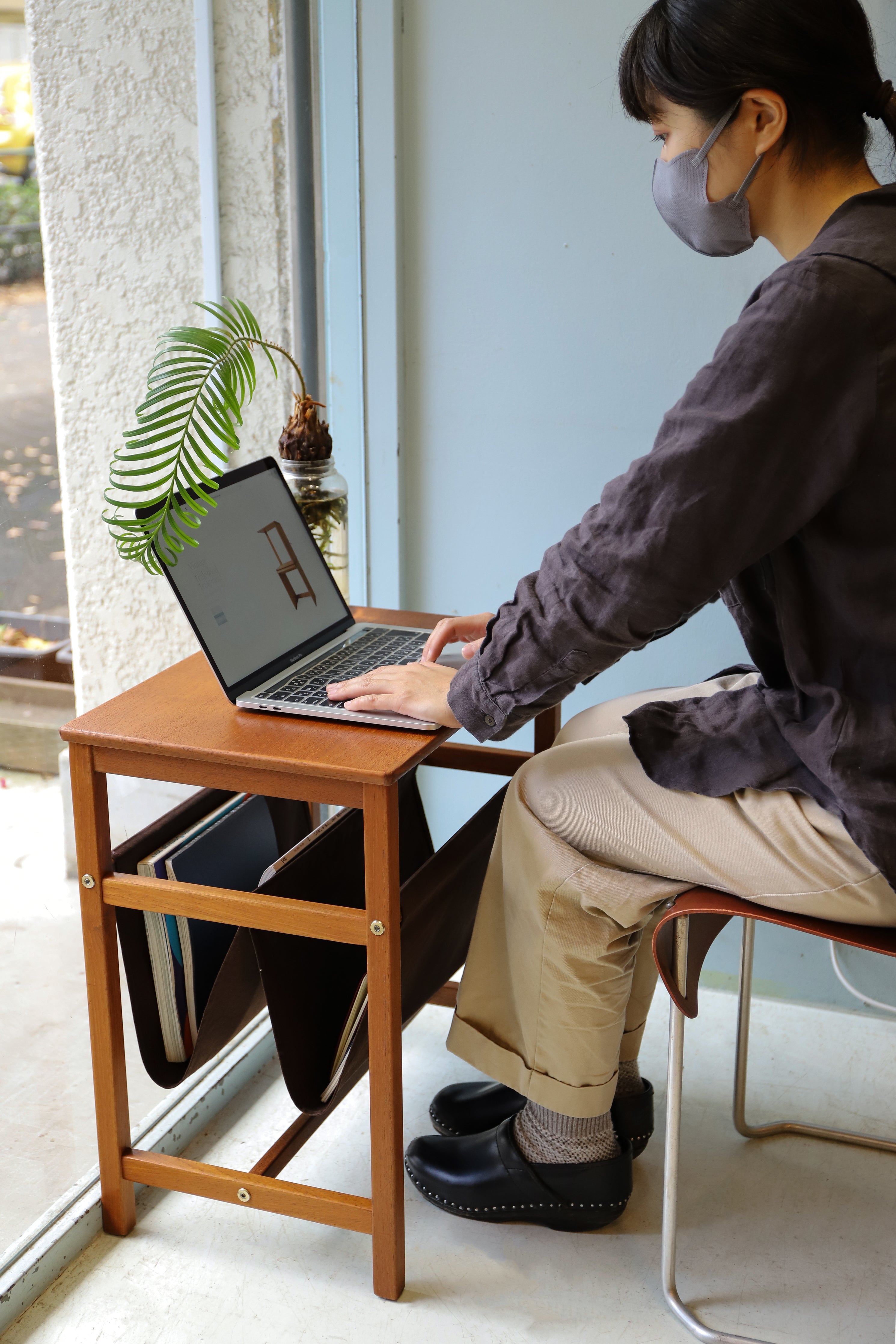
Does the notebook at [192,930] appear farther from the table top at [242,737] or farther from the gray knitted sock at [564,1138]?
the gray knitted sock at [564,1138]

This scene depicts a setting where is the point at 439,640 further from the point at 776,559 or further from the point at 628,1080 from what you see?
the point at 628,1080

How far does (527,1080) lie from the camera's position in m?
1.33

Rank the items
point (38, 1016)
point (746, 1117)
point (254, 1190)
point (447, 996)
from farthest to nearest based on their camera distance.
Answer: point (447, 996) < point (746, 1117) < point (38, 1016) < point (254, 1190)

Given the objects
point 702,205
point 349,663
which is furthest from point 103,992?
point 702,205

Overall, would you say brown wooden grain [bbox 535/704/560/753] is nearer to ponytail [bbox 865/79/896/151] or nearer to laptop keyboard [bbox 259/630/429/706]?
laptop keyboard [bbox 259/630/429/706]

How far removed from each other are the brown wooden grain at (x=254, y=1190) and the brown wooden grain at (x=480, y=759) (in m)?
0.56

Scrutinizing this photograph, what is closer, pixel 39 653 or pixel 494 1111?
pixel 39 653

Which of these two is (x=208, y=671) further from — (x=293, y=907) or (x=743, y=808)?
(x=743, y=808)

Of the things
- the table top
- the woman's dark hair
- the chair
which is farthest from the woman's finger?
the woman's dark hair

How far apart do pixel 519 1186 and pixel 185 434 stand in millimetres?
938

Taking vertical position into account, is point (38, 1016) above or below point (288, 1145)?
above

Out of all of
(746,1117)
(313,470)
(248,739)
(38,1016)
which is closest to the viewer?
(248,739)

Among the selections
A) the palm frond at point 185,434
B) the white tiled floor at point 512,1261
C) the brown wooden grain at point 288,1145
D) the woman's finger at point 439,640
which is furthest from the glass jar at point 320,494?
the white tiled floor at point 512,1261

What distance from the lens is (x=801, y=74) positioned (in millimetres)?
1036
